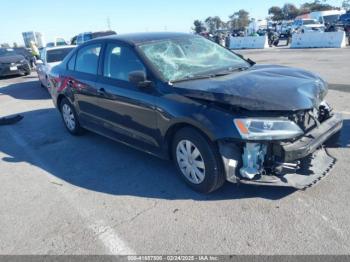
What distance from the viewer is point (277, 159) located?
10.9 ft

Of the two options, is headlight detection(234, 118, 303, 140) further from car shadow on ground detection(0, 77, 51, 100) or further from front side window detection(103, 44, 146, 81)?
car shadow on ground detection(0, 77, 51, 100)

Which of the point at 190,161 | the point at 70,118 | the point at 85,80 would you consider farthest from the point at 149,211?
the point at 70,118

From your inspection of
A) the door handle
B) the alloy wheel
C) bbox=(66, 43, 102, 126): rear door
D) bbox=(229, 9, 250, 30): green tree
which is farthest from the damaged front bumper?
bbox=(229, 9, 250, 30): green tree

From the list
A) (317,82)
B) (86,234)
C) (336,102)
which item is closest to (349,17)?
(336,102)

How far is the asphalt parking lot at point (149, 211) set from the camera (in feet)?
9.71

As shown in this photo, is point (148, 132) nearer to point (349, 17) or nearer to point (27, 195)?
point (27, 195)

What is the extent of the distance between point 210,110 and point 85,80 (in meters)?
2.73

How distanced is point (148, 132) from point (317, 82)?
208 centimetres

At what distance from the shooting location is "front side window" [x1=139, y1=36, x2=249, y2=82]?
4.11 meters

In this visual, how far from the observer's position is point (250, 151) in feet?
10.8

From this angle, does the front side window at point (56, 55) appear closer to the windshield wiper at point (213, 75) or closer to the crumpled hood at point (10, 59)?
the crumpled hood at point (10, 59)

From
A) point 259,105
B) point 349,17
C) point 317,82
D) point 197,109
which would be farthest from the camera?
point 349,17

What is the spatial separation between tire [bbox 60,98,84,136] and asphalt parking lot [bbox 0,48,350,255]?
3.25 feet

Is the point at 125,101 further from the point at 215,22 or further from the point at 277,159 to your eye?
the point at 215,22
